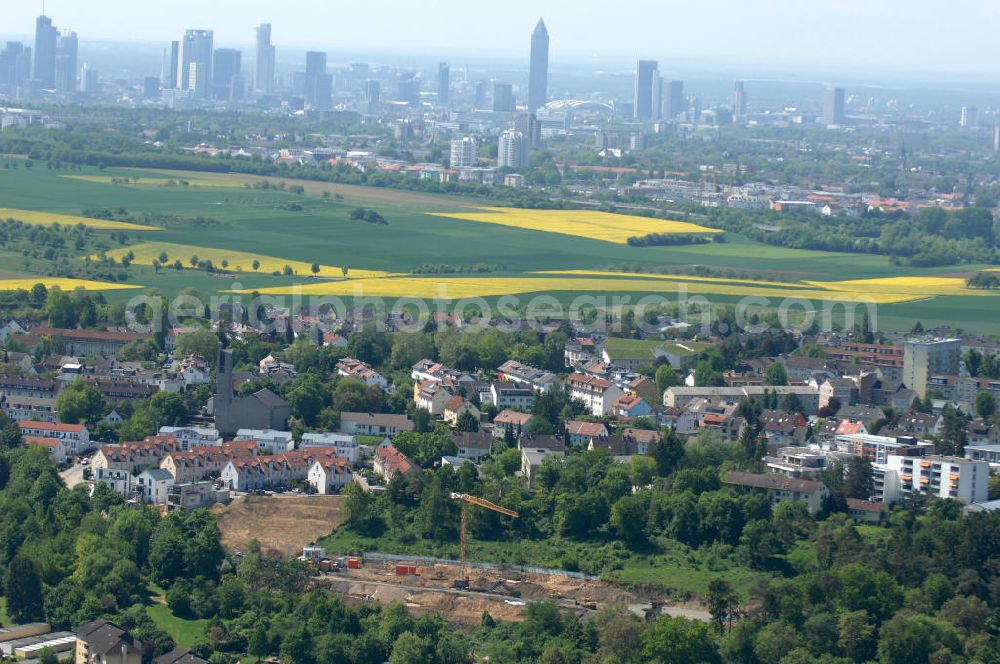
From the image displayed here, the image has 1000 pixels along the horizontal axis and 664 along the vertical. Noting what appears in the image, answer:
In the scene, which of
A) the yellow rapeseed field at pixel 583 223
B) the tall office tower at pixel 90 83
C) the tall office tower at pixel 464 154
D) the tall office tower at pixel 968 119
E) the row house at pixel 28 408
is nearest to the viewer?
the row house at pixel 28 408

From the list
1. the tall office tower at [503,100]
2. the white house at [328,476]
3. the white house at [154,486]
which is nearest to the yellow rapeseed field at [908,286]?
the white house at [328,476]

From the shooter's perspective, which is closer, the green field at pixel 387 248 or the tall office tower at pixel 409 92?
the green field at pixel 387 248

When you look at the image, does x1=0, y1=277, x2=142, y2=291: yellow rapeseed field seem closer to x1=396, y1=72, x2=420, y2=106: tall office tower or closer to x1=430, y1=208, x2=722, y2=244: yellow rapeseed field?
x1=430, y1=208, x2=722, y2=244: yellow rapeseed field

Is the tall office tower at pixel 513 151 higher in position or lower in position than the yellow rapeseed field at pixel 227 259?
higher

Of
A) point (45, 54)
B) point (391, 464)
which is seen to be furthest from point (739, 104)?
point (391, 464)

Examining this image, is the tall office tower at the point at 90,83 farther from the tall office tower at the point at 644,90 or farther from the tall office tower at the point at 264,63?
the tall office tower at the point at 644,90

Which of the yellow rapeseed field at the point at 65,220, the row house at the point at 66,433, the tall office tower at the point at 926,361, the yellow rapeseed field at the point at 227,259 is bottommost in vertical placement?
the row house at the point at 66,433

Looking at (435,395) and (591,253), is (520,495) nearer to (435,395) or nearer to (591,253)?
(435,395)

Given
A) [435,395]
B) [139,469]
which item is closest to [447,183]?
[435,395]
